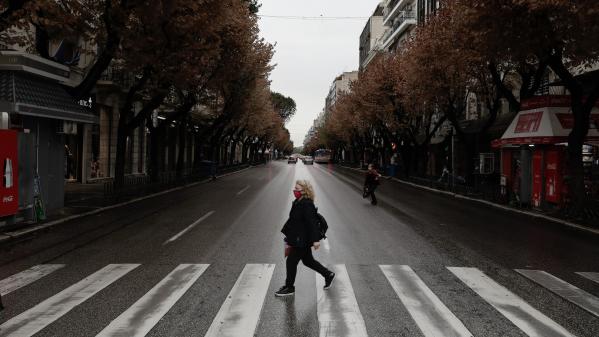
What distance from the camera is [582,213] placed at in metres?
14.8

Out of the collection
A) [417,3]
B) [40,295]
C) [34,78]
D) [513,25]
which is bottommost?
[40,295]

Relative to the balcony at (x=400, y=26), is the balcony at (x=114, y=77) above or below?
below

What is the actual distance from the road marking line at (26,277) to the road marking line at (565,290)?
24.9 ft

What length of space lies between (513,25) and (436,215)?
6.27 metres

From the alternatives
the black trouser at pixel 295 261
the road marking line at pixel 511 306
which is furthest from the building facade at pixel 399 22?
the black trouser at pixel 295 261

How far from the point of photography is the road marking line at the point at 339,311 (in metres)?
5.12

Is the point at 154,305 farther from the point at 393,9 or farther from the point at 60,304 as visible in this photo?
the point at 393,9

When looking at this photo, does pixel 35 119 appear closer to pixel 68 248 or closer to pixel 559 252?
pixel 68 248

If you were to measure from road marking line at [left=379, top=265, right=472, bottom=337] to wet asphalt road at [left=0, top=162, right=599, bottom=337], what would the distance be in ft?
0.33

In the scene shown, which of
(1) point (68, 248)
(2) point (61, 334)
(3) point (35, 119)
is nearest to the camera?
(2) point (61, 334)

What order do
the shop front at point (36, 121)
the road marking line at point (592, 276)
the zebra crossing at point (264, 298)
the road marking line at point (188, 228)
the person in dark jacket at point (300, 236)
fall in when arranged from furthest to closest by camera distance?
the shop front at point (36, 121)
the road marking line at point (188, 228)
the road marking line at point (592, 276)
the person in dark jacket at point (300, 236)
the zebra crossing at point (264, 298)

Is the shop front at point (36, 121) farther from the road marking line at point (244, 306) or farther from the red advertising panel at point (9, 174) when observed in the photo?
the road marking line at point (244, 306)

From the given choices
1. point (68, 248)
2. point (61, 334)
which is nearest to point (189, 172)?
point (68, 248)

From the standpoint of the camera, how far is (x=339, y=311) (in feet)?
18.9
